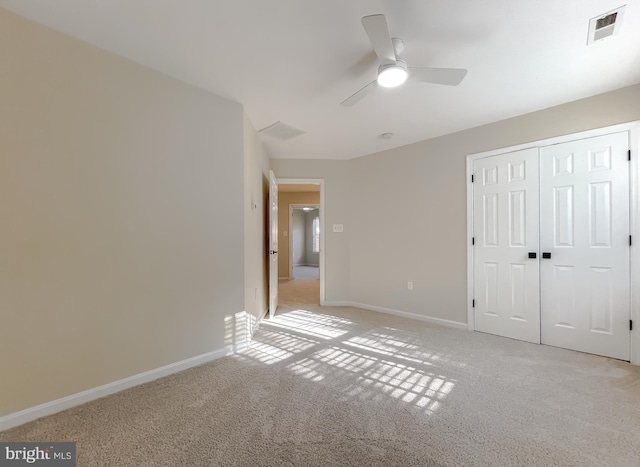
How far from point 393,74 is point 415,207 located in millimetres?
2331

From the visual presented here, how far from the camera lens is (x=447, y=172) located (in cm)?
359

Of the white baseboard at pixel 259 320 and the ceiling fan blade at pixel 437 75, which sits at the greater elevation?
the ceiling fan blade at pixel 437 75

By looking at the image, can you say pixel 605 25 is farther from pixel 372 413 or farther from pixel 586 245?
pixel 372 413

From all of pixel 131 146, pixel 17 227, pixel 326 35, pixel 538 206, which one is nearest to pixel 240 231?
Answer: pixel 131 146

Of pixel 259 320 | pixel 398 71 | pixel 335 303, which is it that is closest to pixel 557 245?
pixel 398 71

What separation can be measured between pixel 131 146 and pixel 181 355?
1.77 m

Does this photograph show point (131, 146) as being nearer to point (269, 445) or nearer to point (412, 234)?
point (269, 445)

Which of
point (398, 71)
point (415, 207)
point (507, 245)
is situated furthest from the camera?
point (415, 207)

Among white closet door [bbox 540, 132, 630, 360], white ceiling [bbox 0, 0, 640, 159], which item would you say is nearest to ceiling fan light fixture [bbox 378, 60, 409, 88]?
white ceiling [bbox 0, 0, 640, 159]

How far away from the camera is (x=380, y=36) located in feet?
5.18

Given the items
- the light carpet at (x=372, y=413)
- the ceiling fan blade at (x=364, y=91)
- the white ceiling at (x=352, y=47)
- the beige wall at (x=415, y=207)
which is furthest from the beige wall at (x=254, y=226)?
the ceiling fan blade at (x=364, y=91)

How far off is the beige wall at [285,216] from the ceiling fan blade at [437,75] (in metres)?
6.32

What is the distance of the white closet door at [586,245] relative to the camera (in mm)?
2523

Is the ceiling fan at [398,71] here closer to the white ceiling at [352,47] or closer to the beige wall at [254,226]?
the white ceiling at [352,47]
